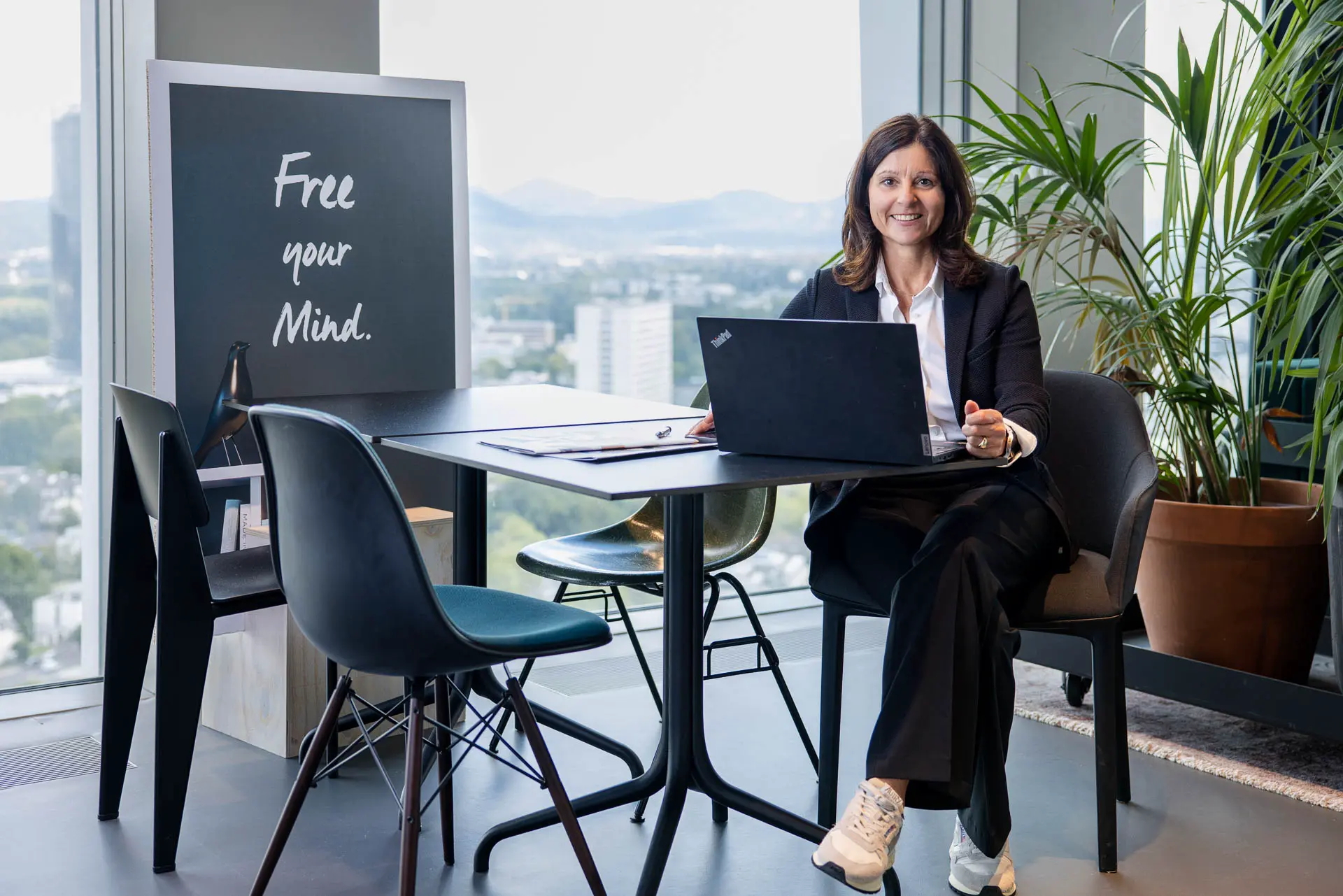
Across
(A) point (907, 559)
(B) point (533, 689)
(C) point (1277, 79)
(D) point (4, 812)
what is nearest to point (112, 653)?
(D) point (4, 812)

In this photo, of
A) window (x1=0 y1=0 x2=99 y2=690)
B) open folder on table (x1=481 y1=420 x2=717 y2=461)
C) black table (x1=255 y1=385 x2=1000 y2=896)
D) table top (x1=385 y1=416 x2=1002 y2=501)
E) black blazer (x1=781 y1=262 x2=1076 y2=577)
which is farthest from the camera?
window (x1=0 y1=0 x2=99 y2=690)

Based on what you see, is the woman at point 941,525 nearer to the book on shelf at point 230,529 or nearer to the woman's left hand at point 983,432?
the woman's left hand at point 983,432

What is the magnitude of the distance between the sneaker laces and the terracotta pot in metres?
1.27

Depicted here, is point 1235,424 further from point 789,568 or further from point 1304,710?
point 789,568

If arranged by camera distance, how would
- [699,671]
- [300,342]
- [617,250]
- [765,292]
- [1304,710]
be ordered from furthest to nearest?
[765,292], [617,250], [300,342], [1304,710], [699,671]

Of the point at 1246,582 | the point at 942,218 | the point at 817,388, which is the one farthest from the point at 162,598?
the point at 1246,582

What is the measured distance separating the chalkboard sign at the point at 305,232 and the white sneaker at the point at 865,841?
174cm

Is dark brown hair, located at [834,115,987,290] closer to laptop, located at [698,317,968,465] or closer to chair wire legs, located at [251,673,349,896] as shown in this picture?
laptop, located at [698,317,968,465]

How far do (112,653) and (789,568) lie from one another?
2.44m

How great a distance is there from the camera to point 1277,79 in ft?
9.51

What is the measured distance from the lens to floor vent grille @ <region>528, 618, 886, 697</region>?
3518 mm

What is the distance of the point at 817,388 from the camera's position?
1917mm

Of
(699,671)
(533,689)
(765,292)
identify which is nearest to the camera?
(699,671)

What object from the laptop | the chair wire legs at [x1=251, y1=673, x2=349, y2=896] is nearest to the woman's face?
the laptop
